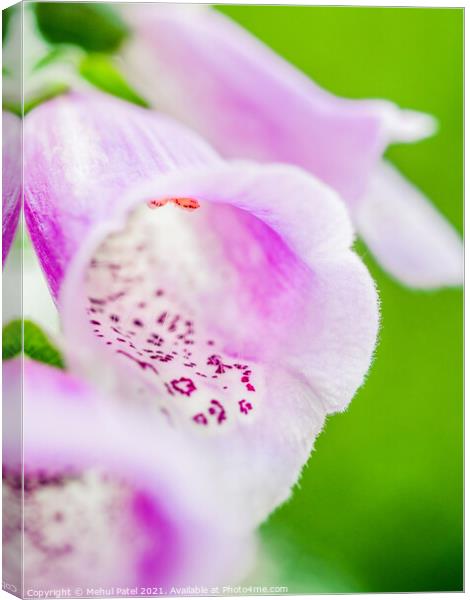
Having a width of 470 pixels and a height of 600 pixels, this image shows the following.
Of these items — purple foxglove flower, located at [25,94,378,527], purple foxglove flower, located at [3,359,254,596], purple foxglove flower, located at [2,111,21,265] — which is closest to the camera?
purple foxglove flower, located at [25,94,378,527]

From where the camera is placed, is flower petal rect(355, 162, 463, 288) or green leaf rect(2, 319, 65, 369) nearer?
green leaf rect(2, 319, 65, 369)

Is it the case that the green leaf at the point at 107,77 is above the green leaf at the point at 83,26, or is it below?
below

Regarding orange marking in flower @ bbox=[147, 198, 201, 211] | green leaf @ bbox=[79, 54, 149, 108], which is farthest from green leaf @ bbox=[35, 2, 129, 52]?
orange marking in flower @ bbox=[147, 198, 201, 211]

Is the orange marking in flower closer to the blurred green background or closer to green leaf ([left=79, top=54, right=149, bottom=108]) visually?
green leaf ([left=79, top=54, right=149, bottom=108])

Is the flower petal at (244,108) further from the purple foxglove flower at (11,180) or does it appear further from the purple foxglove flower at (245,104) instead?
the purple foxglove flower at (11,180)

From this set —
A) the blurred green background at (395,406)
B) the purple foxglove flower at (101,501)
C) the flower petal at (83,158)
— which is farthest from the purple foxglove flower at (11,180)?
the blurred green background at (395,406)

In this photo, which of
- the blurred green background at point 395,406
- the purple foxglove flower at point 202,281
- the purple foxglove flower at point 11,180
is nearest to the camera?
the purple foxglove flower at point 202,281

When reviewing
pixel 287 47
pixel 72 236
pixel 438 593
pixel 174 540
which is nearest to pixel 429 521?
pixel 438 593
